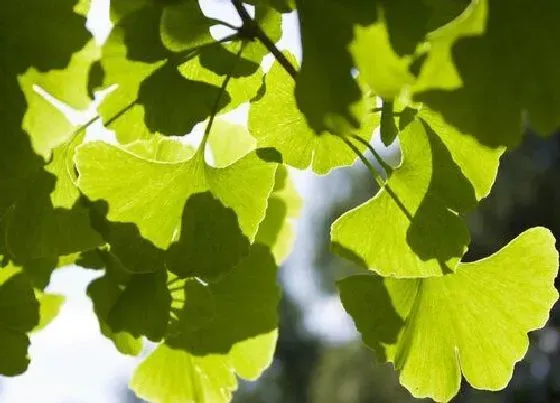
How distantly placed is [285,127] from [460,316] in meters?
0.19

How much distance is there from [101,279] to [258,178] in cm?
21

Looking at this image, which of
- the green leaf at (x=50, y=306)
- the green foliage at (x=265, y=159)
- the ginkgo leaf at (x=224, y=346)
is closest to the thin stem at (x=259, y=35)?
the green foliage at (x=265, y=159)

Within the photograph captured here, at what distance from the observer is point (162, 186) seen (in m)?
0.60

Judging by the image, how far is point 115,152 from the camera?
0.60m

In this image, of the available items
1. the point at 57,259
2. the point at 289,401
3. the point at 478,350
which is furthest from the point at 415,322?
the point at 289,401

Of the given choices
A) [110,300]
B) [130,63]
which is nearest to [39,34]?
[130,63]

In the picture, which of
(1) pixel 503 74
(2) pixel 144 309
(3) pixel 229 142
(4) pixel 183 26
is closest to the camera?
(1) pixel 503 74

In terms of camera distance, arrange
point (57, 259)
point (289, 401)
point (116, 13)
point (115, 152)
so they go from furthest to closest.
Result: point (289, 401) → point (57, 259) → point (115, 152) → point (116, 13)

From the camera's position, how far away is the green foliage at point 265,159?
0.38m

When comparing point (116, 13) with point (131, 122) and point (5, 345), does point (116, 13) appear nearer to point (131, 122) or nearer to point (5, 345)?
point (131, 122)

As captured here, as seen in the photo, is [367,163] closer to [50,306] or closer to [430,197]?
[430,197]

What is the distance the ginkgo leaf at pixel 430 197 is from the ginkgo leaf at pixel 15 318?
26 cm

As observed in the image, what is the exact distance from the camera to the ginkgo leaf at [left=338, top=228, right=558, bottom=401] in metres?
0.64

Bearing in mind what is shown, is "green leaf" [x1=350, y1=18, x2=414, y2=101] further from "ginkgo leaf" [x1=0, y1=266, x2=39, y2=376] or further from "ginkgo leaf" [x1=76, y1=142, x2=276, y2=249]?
"ginkgo leaf" [x1=0, y1=266, x2=39, y2=376]
